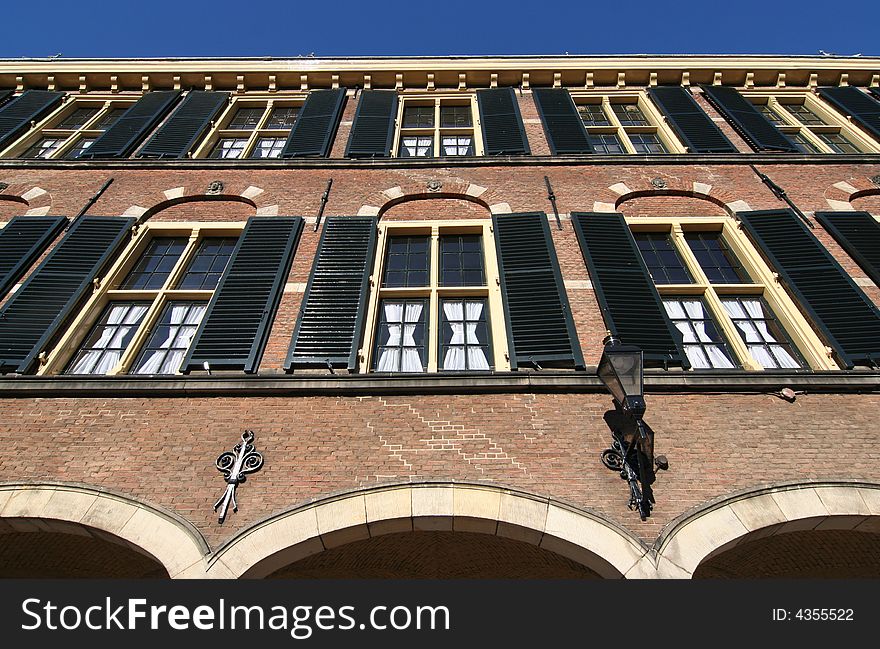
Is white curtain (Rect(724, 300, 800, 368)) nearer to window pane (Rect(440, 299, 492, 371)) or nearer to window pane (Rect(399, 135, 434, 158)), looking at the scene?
window pane (Rect(440, 299, 492, 371))

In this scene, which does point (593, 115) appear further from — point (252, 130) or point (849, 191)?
point (252, 130)

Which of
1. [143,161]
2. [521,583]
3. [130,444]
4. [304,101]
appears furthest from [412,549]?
[304,101]

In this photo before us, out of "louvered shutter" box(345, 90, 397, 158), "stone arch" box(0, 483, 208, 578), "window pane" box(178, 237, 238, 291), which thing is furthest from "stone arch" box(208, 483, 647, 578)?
"louvered shutter" box(345, 90, 397, 158)

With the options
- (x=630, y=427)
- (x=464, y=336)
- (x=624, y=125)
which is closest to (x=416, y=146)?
(x=624, y=125)

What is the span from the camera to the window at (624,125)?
42.1 ft

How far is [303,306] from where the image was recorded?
805cm

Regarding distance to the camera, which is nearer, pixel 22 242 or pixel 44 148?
pixel 22 242

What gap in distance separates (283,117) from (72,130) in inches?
190

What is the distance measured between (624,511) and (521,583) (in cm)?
155

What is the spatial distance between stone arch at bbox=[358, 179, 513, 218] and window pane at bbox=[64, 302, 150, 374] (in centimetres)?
395

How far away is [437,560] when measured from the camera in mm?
→ 7035

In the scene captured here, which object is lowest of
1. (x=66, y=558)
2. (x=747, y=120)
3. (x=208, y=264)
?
(x=66, y=558)

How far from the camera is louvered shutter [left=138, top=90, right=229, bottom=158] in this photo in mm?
12062

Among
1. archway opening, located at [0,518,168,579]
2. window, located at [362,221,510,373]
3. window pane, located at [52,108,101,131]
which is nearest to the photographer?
archway opening, located at [0,518,168,579]
